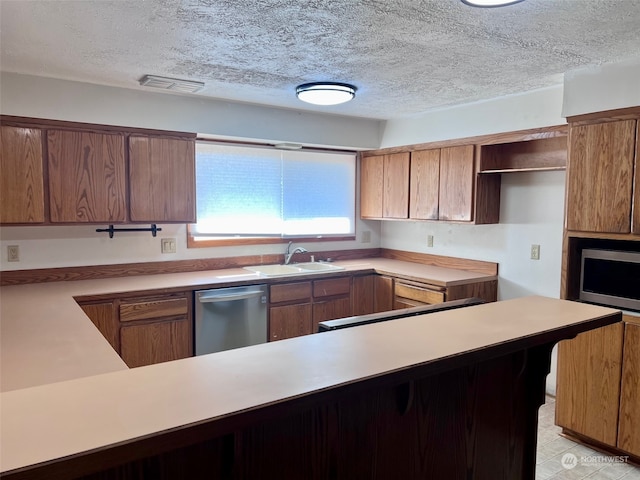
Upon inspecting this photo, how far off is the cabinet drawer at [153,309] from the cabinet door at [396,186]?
2.15 m

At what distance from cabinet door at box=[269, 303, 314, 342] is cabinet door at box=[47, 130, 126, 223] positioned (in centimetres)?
135

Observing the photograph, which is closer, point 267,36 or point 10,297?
point 267,36

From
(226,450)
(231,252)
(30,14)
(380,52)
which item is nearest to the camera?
(226,450)

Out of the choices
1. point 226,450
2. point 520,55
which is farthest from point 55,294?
point 520,55

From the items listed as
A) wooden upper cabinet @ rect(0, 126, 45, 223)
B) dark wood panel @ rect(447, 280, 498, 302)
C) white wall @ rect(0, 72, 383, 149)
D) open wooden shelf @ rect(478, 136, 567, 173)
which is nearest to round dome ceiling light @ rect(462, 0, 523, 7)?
open wooden shelf @ rect(478, 136, 567, 173)

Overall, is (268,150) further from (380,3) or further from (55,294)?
(380,3)

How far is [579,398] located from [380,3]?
99.6 inches

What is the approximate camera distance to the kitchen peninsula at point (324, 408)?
75cm

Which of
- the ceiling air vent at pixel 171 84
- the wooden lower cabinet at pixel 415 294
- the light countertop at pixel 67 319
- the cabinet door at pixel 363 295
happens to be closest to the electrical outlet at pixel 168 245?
the light countertop at pixel 67 319


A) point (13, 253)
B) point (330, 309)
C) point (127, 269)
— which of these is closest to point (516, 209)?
point (330, 309)

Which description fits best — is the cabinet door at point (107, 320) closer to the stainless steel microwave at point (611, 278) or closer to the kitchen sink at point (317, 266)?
the kitchen sink at point (317, 266)

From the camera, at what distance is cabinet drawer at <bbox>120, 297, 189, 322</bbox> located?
299cm

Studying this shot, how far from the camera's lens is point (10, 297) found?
2.73 metres

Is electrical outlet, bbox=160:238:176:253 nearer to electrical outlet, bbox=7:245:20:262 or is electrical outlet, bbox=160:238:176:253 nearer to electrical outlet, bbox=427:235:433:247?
electrical outlet, bbox=7:245:20:262
